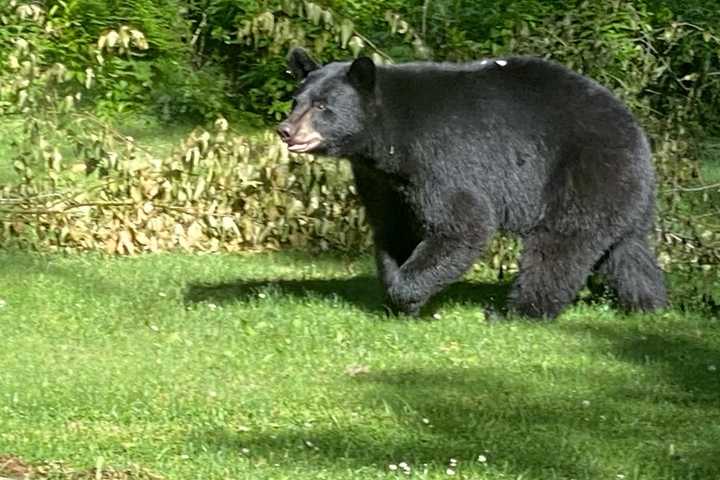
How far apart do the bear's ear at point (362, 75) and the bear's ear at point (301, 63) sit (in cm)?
42

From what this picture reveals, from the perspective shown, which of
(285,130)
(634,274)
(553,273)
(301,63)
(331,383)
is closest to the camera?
(331,383)

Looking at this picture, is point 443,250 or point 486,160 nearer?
point 443,250

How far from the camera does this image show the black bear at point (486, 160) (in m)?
9.52

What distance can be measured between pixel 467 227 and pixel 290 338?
1328 millimetres

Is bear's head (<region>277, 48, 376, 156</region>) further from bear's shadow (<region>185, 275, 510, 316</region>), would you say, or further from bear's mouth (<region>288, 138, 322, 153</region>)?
bear's shadow (<region>185, 275, 510, 316</region>)

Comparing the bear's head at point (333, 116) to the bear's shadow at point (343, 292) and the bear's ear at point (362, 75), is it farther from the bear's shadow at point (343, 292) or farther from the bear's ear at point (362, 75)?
the bear's shadow at point (343, 292)

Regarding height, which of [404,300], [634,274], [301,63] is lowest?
[404,300]

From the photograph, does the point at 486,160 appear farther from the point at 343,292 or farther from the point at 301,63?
the point at 343,292

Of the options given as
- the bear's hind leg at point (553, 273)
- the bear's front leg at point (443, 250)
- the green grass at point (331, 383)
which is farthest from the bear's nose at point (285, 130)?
the bear's hind leg at point (553, 273)

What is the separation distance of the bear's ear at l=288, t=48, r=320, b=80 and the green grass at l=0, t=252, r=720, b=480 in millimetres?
1441

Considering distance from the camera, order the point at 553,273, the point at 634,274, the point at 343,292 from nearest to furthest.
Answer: the point at 553,273
the point at 634,274
the point at 343,292

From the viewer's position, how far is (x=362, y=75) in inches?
372

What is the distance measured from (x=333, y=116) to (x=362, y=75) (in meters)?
0.30

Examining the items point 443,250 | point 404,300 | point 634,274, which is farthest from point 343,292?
point 634,274
